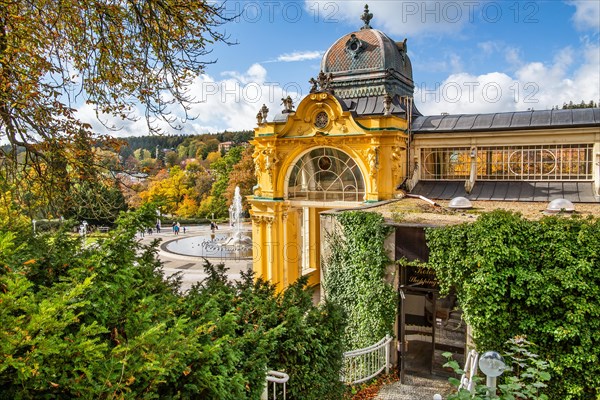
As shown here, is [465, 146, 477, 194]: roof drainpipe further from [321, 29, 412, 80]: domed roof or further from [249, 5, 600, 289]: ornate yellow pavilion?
[321, 29, 412, 80]: domed roof

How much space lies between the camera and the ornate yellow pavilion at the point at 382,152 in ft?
45.8

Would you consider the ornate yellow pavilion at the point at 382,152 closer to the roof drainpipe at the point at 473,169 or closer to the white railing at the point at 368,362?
the roof drainpipe at the point at 473,169

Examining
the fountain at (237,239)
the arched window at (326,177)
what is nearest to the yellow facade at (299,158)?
the arched window at (326,177)

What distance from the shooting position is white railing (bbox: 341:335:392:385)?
986cm

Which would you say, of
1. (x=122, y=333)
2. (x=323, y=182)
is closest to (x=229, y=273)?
(x=323, y=182)

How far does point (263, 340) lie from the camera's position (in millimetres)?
4371

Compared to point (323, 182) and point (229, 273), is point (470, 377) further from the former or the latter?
point (229, 273)

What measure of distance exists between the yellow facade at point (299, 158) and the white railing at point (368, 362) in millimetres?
4747

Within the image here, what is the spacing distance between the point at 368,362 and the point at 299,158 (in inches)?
311

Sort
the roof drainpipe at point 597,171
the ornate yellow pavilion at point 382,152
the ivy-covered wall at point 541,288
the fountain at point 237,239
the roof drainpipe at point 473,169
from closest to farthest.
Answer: the ivy-covered wall at point 541,288, the roof drainpipe at point 597,171, the ornate yellow pavilion at point 382,152, the roof drainpipe at point 473,169, the fountain at point 237,239

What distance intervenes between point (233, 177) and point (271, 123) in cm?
2001

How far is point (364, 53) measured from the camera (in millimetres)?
16953

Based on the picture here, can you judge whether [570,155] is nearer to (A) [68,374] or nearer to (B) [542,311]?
(B) [542,311]

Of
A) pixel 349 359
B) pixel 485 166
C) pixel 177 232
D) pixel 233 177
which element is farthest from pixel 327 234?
pixel 177 232
